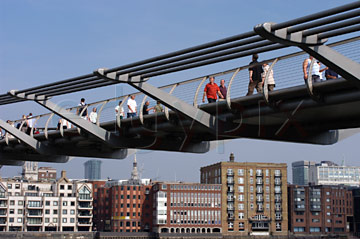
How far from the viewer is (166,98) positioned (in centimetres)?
1848

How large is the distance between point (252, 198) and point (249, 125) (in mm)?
122834

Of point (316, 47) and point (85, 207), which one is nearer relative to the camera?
point (316, 47)

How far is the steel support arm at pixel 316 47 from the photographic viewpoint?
12.2 metres

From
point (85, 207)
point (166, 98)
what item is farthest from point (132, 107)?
point (85, 207)

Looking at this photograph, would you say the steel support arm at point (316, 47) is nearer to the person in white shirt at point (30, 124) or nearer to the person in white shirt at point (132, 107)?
the person in white shirt at point (132, 107)

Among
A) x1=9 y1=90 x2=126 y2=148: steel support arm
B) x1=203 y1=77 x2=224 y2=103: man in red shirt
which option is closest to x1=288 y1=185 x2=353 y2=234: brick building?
x1=9 y1=90 x2=126 y2=148: steel support arm

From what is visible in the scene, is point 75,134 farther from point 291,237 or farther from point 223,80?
point 291,237

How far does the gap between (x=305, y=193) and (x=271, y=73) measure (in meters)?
137

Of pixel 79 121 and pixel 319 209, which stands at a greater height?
pixel 79 121

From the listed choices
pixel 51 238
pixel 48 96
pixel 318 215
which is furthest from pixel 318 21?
pixel 318 215

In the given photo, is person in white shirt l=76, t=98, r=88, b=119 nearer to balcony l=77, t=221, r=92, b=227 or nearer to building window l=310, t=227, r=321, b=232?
balcony l=77, t=221, r=92, b=227

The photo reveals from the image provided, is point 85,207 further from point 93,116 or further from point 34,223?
point 93,116

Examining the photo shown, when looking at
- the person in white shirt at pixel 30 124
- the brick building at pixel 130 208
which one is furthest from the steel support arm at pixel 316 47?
the brick building at pixel 130 208

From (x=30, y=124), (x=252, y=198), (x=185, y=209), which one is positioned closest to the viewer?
(x=30, y=124)
